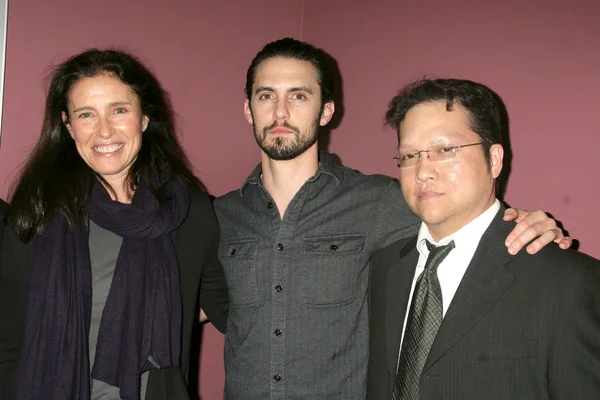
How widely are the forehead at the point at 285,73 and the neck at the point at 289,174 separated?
25 centimetres

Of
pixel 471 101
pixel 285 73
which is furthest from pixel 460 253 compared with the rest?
pixel 285 73

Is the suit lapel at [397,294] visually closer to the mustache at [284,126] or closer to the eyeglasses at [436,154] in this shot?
the eyeglasses at [436,154]

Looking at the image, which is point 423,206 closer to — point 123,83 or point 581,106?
point 581,106

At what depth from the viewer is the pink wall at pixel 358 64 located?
1.99 meters

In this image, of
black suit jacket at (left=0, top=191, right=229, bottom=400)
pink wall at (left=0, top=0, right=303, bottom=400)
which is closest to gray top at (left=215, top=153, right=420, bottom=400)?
black suit jacket at (left=0, top=191, right=229, bottom=400)

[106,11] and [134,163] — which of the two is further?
[106,11]

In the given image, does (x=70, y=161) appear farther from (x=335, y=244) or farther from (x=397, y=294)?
(x=397, y=294)

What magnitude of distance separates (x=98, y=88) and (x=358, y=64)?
148 cm

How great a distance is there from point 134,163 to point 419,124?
1.06 metres

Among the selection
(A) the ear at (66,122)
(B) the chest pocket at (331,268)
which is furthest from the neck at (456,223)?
(A) the ear at (66,122)

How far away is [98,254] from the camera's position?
190 cm

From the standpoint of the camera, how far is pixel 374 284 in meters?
1.83

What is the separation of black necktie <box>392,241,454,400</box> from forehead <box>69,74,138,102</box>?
1.17m

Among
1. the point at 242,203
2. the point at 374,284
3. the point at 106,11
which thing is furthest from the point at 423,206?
the point at 106,11
